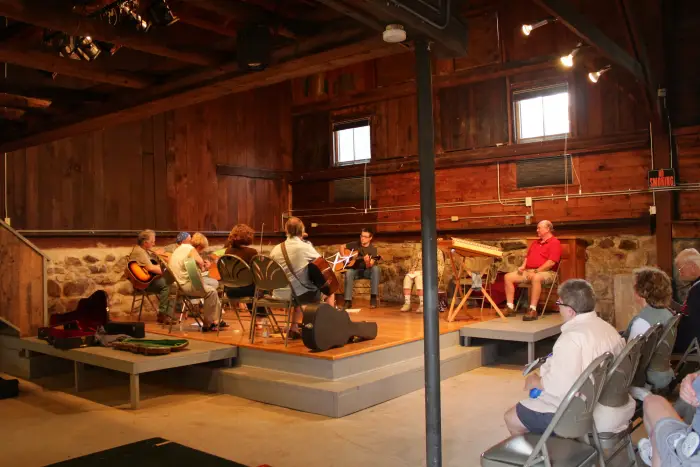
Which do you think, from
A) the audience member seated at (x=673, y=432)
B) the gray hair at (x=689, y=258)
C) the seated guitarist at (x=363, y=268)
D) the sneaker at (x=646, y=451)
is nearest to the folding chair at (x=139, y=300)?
the seated guitarist at (x=363, y=268)

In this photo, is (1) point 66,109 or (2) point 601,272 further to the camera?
(2) point 601,272

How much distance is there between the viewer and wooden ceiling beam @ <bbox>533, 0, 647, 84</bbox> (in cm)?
464

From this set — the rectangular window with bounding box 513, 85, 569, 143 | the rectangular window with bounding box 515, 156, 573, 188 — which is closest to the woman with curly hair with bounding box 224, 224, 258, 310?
the rectangular window with bounding box 515, 156, 573, 188

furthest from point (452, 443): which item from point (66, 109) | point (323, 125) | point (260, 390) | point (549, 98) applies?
point (323, 125)

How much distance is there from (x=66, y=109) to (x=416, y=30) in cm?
371

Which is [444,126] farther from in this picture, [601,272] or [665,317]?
[665,317]

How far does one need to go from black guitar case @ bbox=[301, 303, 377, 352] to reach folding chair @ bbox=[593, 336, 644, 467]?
2.69 metres

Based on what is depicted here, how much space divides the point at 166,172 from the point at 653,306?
7.31 meters

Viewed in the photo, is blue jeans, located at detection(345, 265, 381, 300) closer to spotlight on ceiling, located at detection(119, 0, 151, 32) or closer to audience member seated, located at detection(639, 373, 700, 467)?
spotlight on ceiling, located at detection(119, 0, 151, 32)

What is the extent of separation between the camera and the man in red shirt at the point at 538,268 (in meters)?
7.06

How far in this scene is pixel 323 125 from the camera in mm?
10883

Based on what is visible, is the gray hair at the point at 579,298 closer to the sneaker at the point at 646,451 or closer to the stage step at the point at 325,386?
the sneaker at the point at 646,451

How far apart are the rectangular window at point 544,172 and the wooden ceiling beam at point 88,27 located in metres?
5.77

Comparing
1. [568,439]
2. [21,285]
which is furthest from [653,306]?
[21,285]
